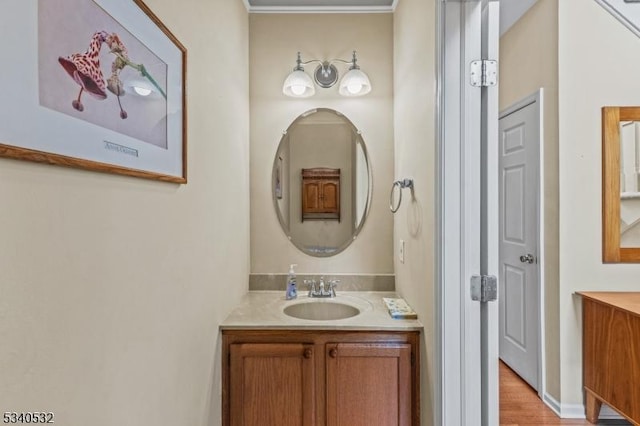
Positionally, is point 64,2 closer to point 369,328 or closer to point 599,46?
point 369,328

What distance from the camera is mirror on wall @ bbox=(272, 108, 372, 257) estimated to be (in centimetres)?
231

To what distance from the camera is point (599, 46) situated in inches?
86.9

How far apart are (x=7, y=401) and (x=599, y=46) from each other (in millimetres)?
3173

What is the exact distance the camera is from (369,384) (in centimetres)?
163

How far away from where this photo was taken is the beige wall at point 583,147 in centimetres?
220

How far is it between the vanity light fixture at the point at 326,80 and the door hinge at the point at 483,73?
1.00 m

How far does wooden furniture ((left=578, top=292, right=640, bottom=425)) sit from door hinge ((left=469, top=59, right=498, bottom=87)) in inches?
58.5

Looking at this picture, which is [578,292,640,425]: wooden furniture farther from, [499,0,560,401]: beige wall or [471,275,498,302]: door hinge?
[471,275,498,302]: door hinge

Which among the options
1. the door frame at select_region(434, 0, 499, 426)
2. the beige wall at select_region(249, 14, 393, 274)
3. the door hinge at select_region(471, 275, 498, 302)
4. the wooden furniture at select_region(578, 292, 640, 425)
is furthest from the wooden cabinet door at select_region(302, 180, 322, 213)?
the wooden furniture at select_region(578, 292, 640, 425)

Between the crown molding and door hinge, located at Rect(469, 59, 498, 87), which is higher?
the crown molding

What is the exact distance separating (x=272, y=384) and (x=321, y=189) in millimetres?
1219

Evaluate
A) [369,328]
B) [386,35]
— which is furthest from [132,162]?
[386,35]

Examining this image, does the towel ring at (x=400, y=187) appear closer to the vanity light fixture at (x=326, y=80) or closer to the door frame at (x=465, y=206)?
the door frame at (x=465, y=206)

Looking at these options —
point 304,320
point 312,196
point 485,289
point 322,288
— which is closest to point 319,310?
point 322,288
